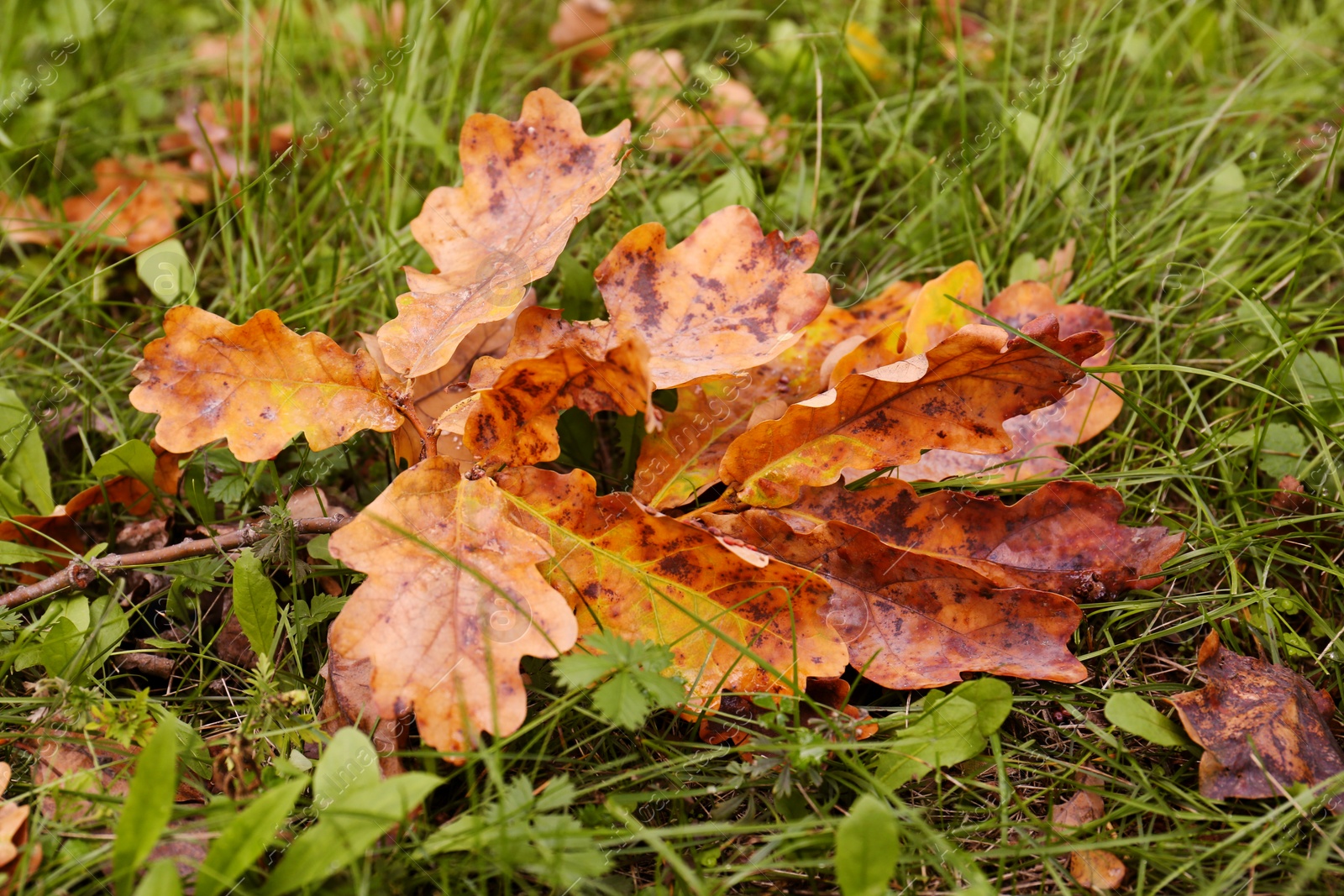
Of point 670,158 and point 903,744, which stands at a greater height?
point 670,158

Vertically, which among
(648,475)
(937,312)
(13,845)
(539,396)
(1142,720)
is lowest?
(1142,720)

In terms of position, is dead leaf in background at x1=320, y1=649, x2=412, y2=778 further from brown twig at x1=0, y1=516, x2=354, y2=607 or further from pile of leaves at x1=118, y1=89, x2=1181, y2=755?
brown twig at x1=0, y1=516, x2=354, y2=607

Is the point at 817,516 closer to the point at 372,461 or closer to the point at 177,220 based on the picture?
the point at 372,461

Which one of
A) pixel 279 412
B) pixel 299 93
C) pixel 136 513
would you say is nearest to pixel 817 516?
pixel 279 412

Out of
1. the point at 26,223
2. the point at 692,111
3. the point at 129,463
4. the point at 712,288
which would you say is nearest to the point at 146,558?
the point at 129,463

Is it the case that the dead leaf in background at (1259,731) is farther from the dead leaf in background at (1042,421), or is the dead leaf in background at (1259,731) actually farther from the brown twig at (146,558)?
the brown twig at (146,558)

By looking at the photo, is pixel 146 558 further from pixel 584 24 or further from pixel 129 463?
pixel 584 24
